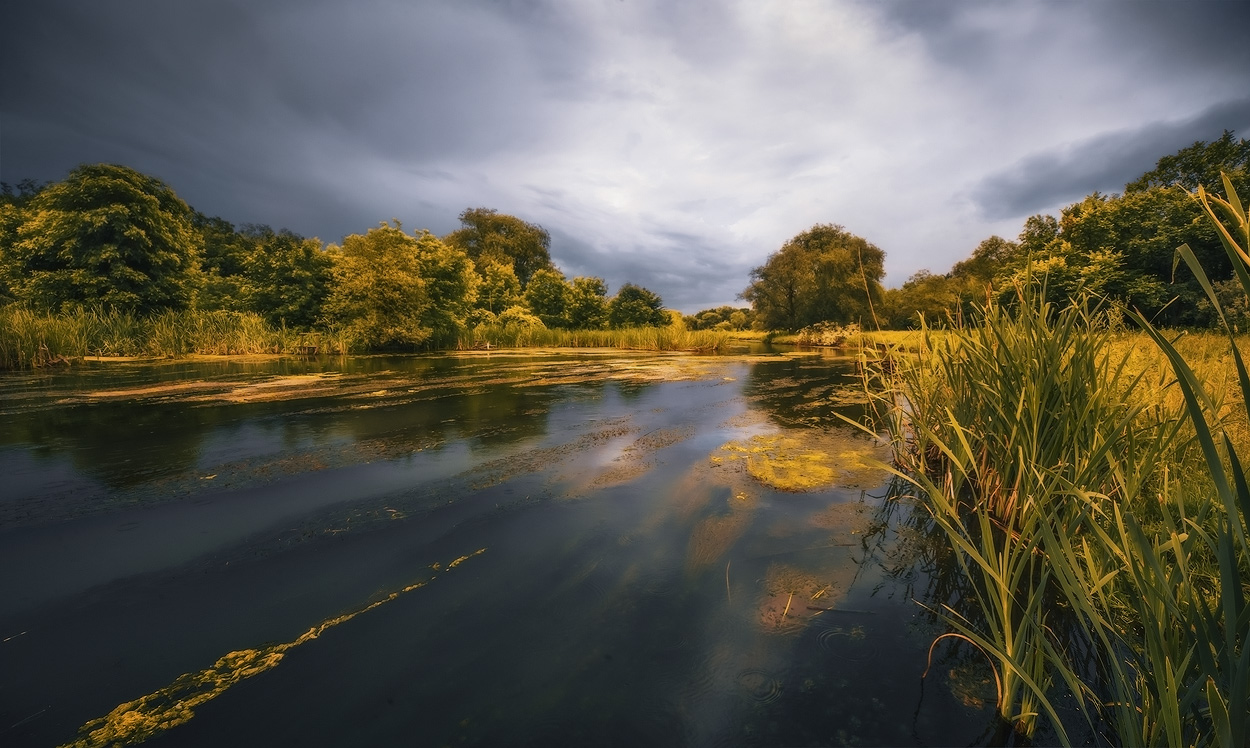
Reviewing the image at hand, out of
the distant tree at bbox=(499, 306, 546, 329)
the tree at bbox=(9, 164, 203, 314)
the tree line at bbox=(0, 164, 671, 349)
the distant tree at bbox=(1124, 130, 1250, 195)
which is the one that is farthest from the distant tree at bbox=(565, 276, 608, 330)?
the distant tree at bbox=(1124, 130, 1250, 195)

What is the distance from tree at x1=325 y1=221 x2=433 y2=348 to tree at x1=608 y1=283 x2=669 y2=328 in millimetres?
12356

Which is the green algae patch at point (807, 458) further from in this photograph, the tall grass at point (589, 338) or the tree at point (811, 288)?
the tree at point (811, 288)

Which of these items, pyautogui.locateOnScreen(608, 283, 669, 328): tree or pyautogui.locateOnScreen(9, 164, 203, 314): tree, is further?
pyautogui.locateOnScreen(608, 283, 669, 328): tree

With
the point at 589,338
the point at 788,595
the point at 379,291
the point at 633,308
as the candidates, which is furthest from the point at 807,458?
the point at 633,308

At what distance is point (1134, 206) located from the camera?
17.0 meters

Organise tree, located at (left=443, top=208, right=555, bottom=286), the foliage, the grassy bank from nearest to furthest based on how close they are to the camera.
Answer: the grassy bank
tree, located at (left=443, top=208, right=555, bottom=286)
the foliage

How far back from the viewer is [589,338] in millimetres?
24578

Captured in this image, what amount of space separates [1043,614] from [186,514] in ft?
14.9

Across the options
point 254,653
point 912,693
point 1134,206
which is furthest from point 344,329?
point 1134,206

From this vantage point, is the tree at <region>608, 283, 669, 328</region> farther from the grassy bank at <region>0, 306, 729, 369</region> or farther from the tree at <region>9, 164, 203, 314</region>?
the tree at <region>9, 164, 203, 314</region>

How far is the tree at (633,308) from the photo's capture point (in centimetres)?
2898

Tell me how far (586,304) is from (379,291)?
1289 cm

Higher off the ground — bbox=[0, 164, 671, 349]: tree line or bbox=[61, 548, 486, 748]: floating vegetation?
bbox=[0, 164, 671, 349]: tree line

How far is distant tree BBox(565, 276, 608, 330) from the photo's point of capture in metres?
28.6
